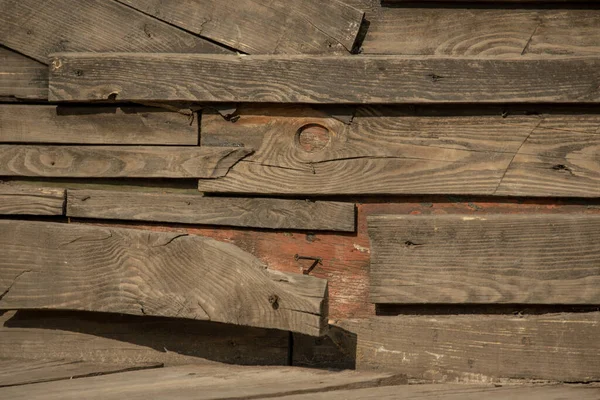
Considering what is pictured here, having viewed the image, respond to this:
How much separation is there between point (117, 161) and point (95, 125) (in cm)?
18

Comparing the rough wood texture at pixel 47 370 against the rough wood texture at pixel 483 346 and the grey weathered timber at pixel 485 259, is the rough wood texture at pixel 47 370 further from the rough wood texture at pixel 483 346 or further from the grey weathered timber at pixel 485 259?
the grey weathered timber at pixel 485 259

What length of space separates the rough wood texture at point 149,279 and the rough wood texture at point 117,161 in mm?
235

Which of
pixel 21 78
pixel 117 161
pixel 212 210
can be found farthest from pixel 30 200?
pixel 212 210

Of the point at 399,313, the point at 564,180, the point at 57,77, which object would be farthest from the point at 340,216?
the point at 57,77

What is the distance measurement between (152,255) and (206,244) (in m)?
0.24

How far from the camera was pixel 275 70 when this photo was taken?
3.15m

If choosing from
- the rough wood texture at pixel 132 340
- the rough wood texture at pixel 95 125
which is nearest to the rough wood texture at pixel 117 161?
the rough wood texture at pixel 95 125

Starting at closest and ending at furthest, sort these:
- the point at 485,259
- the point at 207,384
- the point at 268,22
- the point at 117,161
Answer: the point at 207,384 → the point at 485,259 → the point at 268,22 → the point at 117,161

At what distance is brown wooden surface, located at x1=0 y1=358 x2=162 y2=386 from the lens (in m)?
3.01

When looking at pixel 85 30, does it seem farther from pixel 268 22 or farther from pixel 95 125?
pixel 268 22

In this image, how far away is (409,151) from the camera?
3154 mm

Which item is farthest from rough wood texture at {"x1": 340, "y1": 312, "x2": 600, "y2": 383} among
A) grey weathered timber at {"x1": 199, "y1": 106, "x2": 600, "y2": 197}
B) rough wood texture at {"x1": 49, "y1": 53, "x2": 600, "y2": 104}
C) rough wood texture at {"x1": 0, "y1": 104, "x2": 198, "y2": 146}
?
rough wood texture at {"x1": 0, "y1": 104, "x2": 198, "y2": 146}

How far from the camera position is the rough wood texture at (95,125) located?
3.30m

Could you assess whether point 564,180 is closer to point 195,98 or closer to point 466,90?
point 466,90
